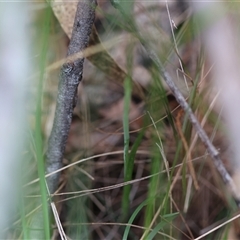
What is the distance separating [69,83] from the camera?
1.80ft

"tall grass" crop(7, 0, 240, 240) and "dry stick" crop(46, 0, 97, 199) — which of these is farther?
"tall grass" crop(7, 0, 240, 240)

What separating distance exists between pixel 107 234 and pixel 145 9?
0.46 meters

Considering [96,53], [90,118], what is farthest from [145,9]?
[90,118]

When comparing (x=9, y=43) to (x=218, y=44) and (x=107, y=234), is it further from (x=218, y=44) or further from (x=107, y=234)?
(x=107, y=234)

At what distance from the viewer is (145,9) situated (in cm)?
84

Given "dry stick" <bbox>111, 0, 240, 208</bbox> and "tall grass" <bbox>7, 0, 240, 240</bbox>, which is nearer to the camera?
"dry stick" <bbox>111, 0, 240, 208</bbox>

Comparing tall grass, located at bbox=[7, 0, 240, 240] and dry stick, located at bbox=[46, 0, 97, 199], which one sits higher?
dry stick, located at bbox=[46, 0, 97, 199]

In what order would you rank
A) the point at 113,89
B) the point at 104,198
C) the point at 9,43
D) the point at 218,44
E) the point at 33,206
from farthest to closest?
1. the point at 113,89
2. the point at 104,198
3. the point at 33,206
4. the point at 9,43
5. the point at 218,44

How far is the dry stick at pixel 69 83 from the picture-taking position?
502mm

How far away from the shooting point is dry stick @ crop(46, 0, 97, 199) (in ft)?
1.65

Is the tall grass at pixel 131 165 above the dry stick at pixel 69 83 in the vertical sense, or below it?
below

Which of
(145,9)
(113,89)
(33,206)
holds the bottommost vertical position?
(33,206)

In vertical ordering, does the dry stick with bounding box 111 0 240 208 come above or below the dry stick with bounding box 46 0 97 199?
below

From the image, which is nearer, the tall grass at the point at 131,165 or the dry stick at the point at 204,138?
the dry stick at the point at 204,138
